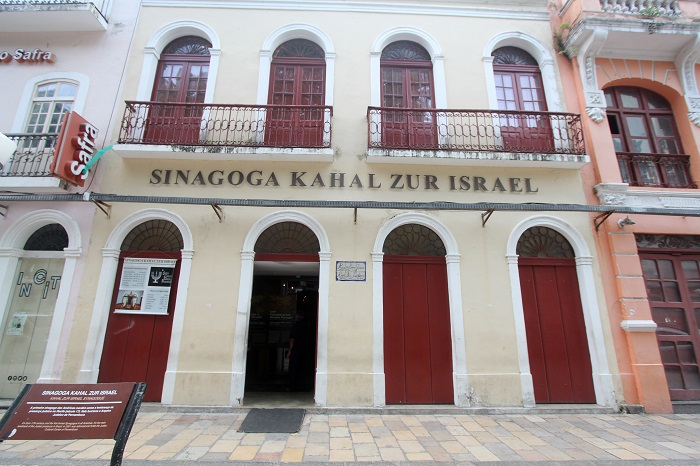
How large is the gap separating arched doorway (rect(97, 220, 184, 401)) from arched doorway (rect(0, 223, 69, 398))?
4.04ft

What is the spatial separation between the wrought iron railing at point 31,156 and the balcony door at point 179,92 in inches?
73.6

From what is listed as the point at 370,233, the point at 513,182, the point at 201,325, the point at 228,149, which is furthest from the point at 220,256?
the point at 513,182

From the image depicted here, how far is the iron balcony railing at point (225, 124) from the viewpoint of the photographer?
6.90 meters

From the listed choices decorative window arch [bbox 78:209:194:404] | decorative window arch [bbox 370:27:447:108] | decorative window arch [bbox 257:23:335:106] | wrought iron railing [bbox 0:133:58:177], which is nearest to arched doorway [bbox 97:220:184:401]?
decorative window arch [bbox 78:209:194:404]

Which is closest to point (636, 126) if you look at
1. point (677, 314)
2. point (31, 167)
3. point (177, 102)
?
point (677, 314)

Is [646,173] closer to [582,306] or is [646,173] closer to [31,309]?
[582,306]

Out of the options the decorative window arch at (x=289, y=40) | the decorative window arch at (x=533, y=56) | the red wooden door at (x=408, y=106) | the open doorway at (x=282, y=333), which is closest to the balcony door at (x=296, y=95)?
the decorative window arch at (x=289, y=40)

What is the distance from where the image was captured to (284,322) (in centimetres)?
797

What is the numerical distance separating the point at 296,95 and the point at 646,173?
24.9ft

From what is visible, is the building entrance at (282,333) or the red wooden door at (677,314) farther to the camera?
the building entrance at (282,333)

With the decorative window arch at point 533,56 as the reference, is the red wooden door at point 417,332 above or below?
below

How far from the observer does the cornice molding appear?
7895mm

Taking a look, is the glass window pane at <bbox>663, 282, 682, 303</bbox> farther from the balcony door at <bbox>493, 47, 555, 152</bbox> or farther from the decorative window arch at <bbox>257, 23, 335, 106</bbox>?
the decorative window arch at <bbox>257, 23, 335, 106</bbox>

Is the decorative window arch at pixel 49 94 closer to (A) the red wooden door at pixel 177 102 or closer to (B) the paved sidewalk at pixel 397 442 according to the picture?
(A) the red wooden door at pixel 177 102
